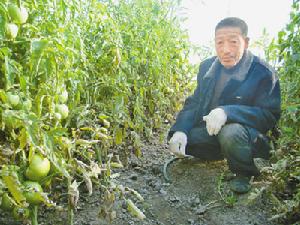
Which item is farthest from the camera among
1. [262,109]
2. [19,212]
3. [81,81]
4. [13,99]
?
[262,109]

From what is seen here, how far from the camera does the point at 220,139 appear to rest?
1938 mm

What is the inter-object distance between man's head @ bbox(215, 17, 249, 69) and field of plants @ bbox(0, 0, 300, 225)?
0.26m

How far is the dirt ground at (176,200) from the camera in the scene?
155 centimetres

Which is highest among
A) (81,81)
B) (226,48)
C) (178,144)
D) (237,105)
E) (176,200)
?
(226,48)

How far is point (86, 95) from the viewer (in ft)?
5.84

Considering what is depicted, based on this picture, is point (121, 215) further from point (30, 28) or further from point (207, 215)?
point (30, 28)

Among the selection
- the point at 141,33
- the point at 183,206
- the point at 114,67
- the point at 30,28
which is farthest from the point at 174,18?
the point at 30,28

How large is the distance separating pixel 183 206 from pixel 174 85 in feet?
4.50

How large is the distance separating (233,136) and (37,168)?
40.0 inches

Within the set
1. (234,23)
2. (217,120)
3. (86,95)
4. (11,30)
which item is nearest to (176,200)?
(217,120)

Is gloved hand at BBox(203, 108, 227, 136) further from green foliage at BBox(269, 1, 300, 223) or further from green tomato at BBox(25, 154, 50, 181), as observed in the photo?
green tomato at BBox(25, 154, 50, 181)

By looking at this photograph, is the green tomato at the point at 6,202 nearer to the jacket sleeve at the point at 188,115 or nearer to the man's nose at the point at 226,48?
the jacket sleeve at the point at 188,115

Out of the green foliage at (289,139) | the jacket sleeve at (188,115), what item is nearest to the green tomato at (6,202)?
the green foliage at (289,139)

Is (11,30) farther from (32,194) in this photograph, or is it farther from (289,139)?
(289,139)
